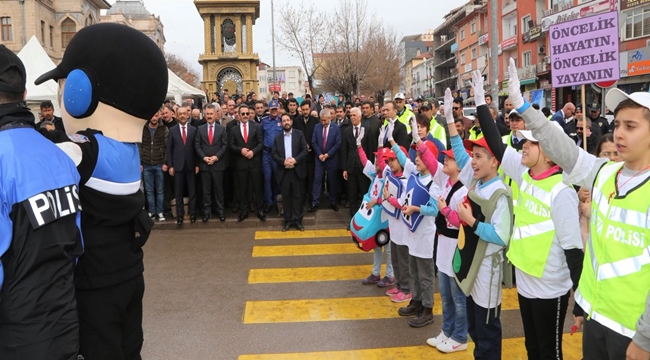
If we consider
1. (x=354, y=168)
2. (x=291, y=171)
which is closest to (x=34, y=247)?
(x=291, y=171)

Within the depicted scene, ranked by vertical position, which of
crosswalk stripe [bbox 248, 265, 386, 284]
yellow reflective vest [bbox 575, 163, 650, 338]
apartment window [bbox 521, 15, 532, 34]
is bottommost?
crosswalk stripe [bbox 248, 265, 386, 284]

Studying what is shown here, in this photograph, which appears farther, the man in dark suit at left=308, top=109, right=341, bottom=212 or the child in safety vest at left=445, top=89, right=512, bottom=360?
the man in dark suit at left=308, top=109, right=341, bottom=212

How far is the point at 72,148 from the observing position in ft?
8.34

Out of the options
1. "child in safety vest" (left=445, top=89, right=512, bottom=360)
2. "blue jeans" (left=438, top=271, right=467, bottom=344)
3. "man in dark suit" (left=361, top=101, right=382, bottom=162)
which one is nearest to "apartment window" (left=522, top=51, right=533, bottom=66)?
"man in dark suit" (left=361, top=101, right=382, bottom=162)

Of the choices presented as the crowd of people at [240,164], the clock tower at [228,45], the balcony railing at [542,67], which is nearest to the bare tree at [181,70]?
the clock tower at [228,45]

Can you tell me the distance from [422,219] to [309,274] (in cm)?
249

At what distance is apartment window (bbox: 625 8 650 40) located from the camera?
2549 cm

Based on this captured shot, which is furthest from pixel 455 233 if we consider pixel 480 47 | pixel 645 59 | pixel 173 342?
pixel 480 47

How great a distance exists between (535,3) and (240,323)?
128ft

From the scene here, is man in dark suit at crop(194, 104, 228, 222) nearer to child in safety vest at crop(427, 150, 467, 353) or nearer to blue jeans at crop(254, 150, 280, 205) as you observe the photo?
blue jeans at crop(254, 150, 280, 205)

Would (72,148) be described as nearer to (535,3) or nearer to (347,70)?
(347,70)

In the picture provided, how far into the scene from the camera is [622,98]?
2.59 meters

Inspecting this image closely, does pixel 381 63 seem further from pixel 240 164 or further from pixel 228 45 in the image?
pixel 240 164

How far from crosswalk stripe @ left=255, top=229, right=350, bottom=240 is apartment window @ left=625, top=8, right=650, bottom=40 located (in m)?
24.2
